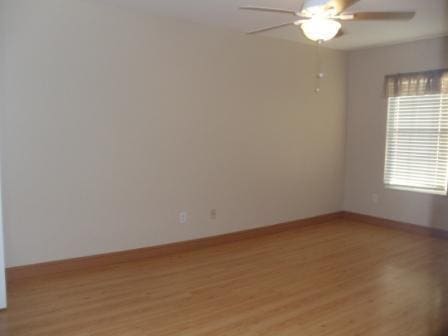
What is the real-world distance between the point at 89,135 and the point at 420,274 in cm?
328

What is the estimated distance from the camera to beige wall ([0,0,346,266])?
3.29 m

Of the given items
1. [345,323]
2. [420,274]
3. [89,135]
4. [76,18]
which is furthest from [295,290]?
[76,18]

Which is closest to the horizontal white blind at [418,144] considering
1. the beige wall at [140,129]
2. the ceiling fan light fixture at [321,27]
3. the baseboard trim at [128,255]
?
the beige wall at [140,129]

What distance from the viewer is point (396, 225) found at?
17.4 ft

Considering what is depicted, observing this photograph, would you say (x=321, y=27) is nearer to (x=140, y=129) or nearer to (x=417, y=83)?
(x=140, y=129)

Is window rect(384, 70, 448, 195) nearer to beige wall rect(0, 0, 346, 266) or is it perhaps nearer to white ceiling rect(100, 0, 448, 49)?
white ceiling rect(100, 0, 448, 49)

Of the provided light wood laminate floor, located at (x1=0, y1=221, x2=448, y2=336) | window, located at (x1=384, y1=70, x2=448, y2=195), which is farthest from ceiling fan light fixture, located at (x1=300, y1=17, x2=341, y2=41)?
window, located at (x1=384, y1=70, x2=448, y2=195)

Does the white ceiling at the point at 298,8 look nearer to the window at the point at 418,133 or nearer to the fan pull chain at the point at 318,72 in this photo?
the fan pull chain at the point at 318,72

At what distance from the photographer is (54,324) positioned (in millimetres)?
2613

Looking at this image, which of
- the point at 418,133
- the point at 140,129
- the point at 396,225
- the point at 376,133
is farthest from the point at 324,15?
the point at 396,225

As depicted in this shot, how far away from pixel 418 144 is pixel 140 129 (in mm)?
3496

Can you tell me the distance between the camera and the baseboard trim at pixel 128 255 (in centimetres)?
335

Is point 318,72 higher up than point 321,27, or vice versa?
point 318,72

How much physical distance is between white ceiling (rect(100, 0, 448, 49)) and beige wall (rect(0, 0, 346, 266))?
21cm
